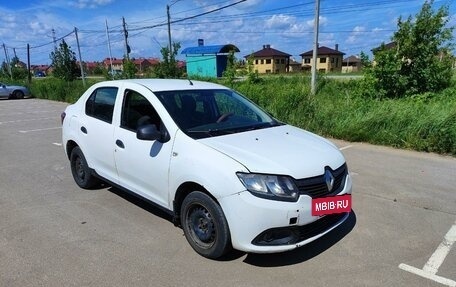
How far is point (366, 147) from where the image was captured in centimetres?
809

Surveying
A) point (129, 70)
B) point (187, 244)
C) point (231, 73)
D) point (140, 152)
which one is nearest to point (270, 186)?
point (187, 244)

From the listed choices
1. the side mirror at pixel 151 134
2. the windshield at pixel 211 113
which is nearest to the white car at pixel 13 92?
the windshield at pixel 211 113

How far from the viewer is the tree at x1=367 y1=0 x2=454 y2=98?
1091 cm

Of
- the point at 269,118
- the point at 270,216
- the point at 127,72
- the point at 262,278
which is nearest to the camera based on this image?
the point at 270,216

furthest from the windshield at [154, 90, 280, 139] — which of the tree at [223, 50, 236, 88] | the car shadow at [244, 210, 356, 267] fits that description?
the tree at [223, 50, 236, 88]

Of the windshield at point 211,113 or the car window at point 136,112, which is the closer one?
the windshield at point 211,113

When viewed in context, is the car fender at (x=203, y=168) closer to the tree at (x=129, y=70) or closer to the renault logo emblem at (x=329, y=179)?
the renault logo emblem at (x=329, y=179)

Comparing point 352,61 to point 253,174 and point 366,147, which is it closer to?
point 366,147

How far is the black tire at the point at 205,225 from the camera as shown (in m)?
3.12

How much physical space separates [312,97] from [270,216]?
25.5 feet

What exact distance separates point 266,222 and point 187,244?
43.6 inches

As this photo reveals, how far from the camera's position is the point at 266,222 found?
2902 millimetres

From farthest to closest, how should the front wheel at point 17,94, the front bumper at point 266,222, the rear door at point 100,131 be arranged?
1. the front wheel at point 17,94
2. the rear door at point 100,131
3. the front bumper at point 266,222

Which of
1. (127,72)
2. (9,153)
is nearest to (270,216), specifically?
(9,153)
